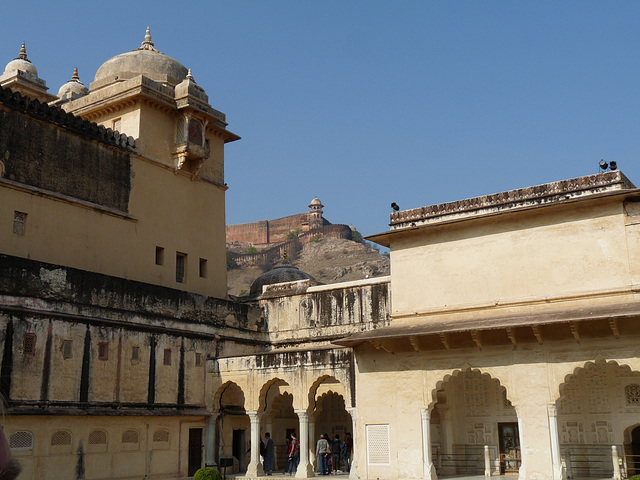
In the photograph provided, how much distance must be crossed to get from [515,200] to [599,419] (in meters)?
5.44

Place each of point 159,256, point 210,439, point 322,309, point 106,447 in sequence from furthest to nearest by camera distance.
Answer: point 322,309 → point 159,256 → point 210,439 → point 106,447

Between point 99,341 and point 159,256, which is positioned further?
point 159,256

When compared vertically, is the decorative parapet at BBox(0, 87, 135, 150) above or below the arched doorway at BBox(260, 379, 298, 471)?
above

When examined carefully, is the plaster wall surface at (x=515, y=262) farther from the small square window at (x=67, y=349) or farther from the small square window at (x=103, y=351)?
the small square window at (x=67, y=349)

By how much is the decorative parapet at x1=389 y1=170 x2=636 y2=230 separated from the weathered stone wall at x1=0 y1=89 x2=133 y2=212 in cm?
861

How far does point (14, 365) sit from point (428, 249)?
402 inches

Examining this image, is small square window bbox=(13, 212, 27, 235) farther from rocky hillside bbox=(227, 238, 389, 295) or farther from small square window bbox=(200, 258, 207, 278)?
rocky hillside bbox=(227, 238, 389, 295)

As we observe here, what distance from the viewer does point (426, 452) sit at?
16.1 meters

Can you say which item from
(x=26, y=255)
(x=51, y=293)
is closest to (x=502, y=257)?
(x=51, y=293)

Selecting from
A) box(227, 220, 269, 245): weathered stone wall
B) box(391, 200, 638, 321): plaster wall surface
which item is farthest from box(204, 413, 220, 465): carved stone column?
box(227, 220, 269, 245): weathered stone wall

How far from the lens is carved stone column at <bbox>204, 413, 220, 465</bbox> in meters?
20.2

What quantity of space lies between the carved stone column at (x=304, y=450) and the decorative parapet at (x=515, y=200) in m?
5.56

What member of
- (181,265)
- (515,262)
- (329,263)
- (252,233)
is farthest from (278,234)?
(515,262)

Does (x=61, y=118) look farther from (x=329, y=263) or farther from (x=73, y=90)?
(x=329, y=263)
